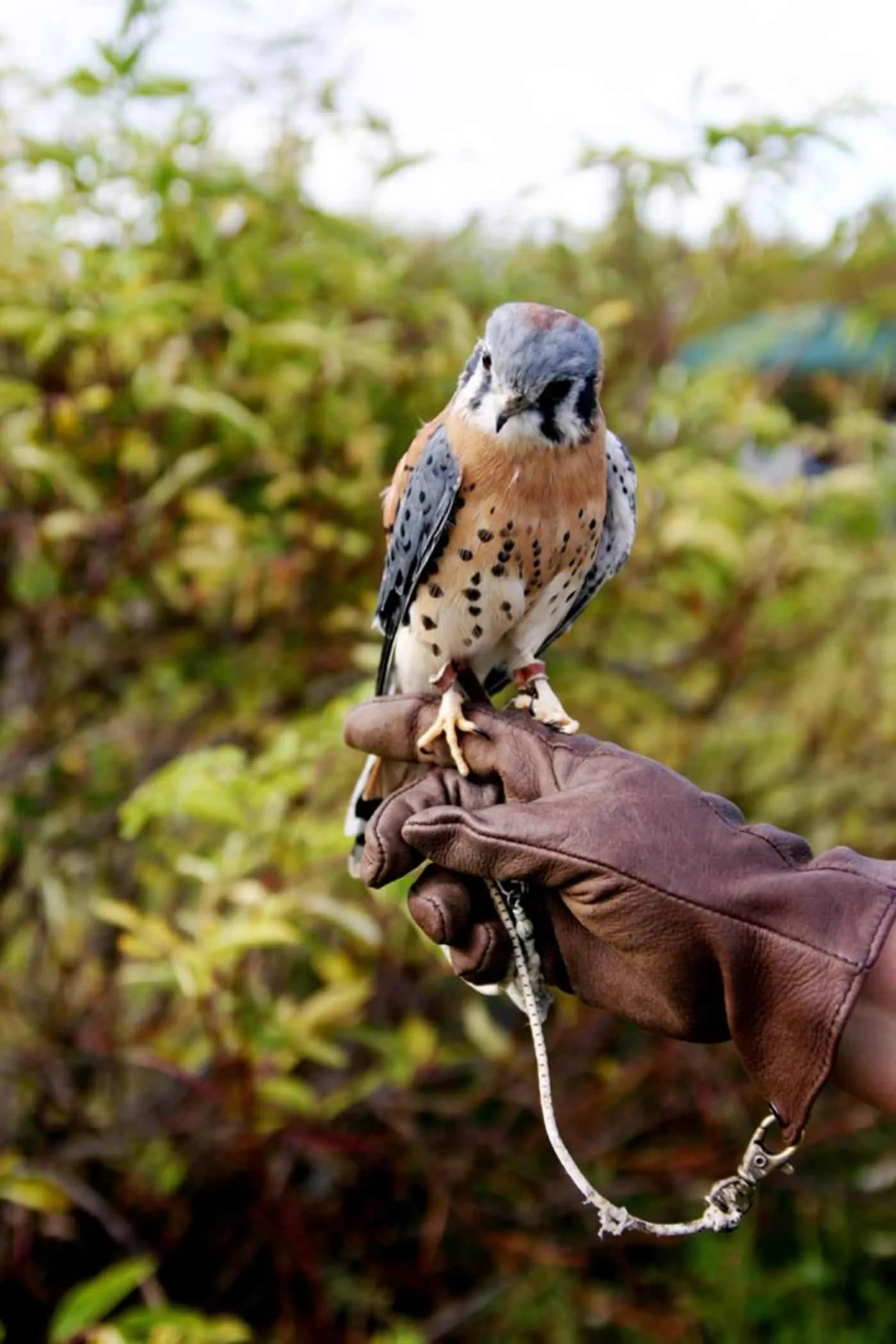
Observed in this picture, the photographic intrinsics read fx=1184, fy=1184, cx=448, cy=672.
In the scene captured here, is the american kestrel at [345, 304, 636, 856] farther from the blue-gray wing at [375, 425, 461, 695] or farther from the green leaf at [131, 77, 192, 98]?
the green leaf at [131, 77, 192, 98]

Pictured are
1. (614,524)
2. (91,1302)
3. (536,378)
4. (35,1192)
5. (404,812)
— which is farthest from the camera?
(35,1192)

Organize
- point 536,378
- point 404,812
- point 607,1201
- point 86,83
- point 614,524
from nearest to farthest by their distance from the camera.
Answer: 1. point 607,1201
2. point 536,378
3. point 404,812
4. point 614,524
5. point 86,83

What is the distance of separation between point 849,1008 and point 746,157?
69.9 inches

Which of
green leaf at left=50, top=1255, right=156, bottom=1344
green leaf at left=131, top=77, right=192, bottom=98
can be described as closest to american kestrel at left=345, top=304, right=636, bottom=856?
green leaf at left=50, top=1255, right=156, bottom=1344

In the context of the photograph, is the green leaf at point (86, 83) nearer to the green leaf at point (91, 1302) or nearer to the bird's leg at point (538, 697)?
the bird's leg at point (538, 697)

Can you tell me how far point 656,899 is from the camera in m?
1.43

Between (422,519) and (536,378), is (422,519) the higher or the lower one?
the lower one

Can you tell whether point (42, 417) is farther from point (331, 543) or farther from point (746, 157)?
point (746, 157)

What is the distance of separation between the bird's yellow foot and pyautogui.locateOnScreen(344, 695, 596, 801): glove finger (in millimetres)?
12

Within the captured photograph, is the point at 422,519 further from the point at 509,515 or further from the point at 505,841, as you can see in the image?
the point at 505,841

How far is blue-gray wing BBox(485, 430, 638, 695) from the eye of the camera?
5.99 ft

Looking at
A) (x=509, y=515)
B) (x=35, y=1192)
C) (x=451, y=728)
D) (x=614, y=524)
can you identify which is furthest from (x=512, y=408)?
(x=35, y=1192)

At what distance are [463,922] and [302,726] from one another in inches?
33.4

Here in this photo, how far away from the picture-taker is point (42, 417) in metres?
2.48
